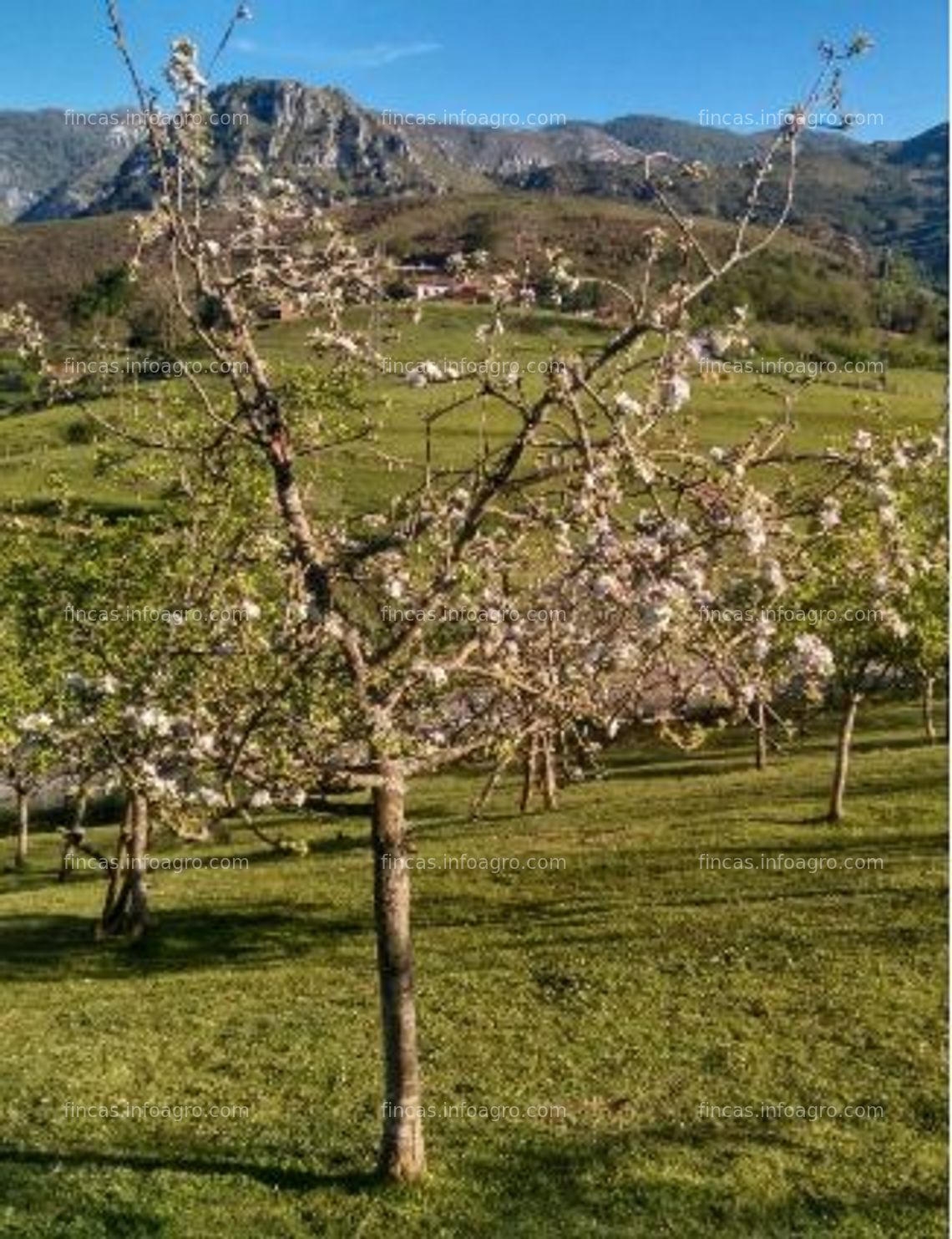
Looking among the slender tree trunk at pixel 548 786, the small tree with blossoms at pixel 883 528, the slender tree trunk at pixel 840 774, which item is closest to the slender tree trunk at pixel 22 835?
the slender tree trunk at pixel 548 786

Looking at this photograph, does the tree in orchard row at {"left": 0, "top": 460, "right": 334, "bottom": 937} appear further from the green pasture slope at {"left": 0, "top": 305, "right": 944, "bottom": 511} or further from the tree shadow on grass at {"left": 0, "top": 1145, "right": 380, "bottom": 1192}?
the green pasture slope at {"left": 0, "top": 305, "right": 944, "bottom": 511}

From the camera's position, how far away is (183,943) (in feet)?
116

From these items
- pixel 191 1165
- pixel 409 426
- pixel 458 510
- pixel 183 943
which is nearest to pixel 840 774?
pixel 183 943

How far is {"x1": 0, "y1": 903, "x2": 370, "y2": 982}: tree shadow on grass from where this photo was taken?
33531mm

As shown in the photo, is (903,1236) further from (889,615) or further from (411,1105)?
(889,615)

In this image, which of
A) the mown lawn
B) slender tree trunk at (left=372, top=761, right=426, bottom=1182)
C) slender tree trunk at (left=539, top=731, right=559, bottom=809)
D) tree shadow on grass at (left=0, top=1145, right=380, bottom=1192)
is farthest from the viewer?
slender tree trunk at (left=539, top=731, right=559, bottom=809)

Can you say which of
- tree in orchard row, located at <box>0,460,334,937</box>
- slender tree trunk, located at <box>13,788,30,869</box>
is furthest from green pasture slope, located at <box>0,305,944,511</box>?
tree in orchard row, located at <box>0,460,334,937</box>

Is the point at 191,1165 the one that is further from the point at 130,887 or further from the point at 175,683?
the point at 130,887

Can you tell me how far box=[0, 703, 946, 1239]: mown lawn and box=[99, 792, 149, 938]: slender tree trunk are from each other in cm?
93

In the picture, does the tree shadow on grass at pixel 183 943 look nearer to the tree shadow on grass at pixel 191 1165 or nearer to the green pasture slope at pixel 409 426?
the tree shadow on grass at pixel 191 1165

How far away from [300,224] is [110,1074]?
1570 cm

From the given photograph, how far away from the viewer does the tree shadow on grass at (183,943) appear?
110 feet

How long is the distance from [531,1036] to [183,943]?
40.8 feet

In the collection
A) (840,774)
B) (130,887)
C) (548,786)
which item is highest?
(840,774)
